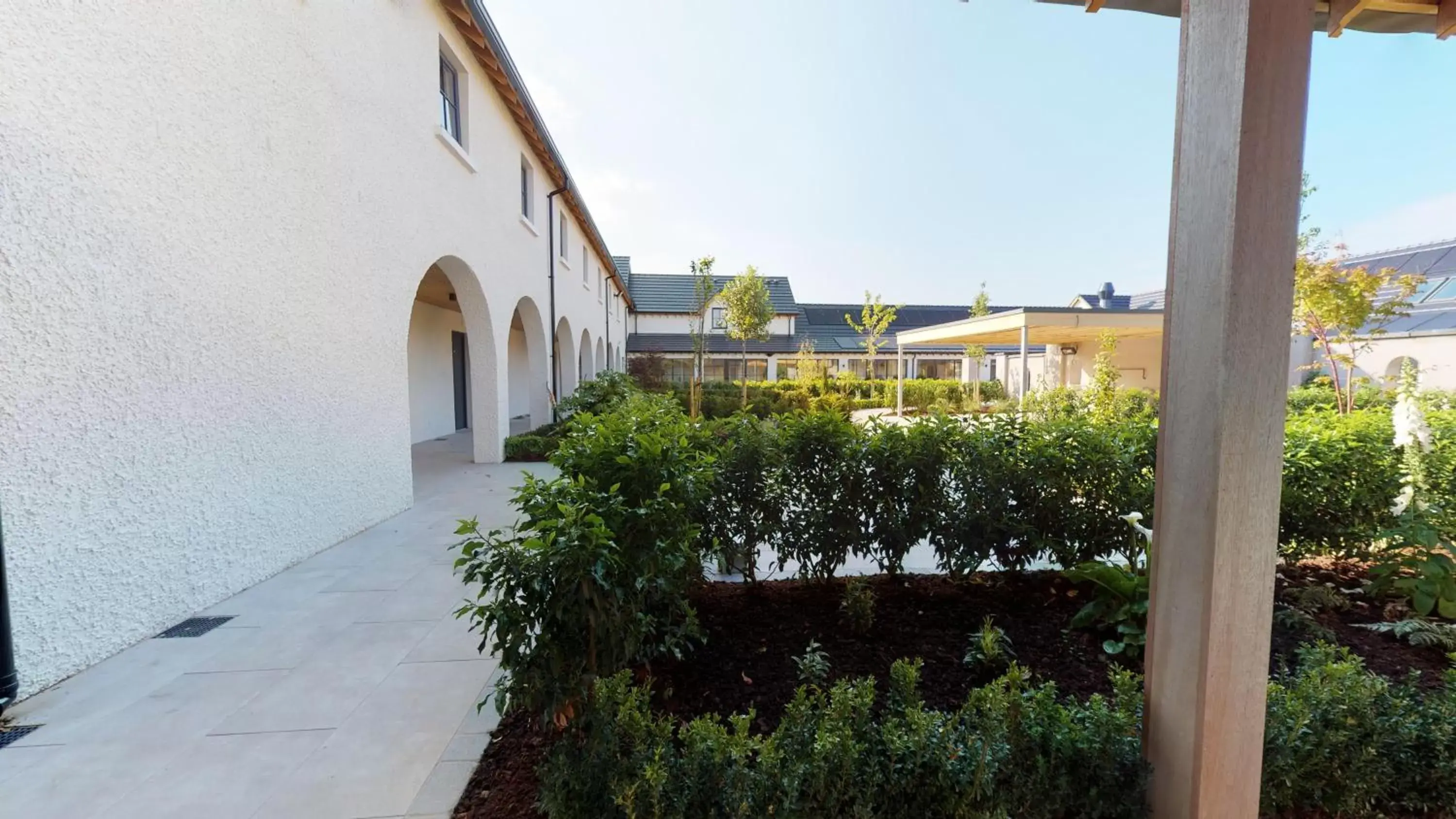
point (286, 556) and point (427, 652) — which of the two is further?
point (286, 556)

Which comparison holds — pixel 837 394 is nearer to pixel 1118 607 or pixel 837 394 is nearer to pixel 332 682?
pixel 1118 607

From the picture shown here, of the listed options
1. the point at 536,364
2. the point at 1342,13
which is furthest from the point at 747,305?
the point at 1342,13

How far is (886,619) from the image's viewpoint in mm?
3059

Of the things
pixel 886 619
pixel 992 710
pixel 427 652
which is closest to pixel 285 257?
pixel 427 652

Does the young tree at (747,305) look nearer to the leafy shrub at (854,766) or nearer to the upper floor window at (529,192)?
the upper floor window at (529,192)

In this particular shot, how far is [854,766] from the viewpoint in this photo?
5.19 feet

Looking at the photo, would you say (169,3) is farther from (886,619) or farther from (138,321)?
(886,619)

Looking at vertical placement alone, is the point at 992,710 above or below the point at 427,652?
above

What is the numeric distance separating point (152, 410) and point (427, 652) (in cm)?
214

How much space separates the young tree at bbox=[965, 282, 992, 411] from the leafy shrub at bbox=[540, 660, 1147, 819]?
13.3 metres

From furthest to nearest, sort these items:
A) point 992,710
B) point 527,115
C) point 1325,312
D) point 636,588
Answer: point 1325,312
point 527,115
point 636,588
point 992,710

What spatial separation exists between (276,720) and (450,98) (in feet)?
25.3

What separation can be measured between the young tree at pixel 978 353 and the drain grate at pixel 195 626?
47.1 feet

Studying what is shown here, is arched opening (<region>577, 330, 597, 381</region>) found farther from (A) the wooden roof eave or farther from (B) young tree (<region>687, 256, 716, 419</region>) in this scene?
(A) the wooden roof eave
